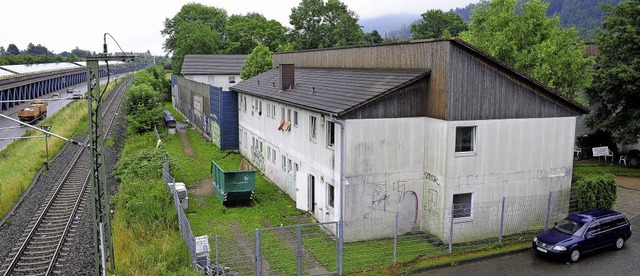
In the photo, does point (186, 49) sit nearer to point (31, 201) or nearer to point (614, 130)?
point (31, 201)

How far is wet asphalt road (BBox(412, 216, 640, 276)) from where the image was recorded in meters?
15.9

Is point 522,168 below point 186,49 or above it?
below

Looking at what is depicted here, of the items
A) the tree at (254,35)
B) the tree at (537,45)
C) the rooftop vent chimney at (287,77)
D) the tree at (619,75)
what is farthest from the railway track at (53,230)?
the tree at (254,35)

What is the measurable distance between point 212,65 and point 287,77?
1607 inches

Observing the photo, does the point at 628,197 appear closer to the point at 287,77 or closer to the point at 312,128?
the point at 312,128

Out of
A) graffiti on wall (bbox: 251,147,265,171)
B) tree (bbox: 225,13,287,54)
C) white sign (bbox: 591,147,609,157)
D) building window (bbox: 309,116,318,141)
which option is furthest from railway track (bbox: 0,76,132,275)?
tree (bbox: 225,13,287,54)

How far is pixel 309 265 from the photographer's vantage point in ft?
53.1

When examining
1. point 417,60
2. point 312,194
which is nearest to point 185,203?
point 312,194

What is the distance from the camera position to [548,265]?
1648 cm

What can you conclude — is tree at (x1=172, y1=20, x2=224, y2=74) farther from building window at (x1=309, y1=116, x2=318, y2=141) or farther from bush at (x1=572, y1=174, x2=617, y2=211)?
bush at (x1=572, y1=174, x2=617, y2=211)

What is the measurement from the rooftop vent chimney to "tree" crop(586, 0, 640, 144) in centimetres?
1913

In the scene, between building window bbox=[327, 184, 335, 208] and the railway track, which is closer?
the railway track

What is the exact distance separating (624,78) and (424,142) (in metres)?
17.7

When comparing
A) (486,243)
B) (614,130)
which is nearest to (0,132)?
(486,243)
